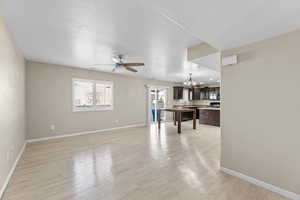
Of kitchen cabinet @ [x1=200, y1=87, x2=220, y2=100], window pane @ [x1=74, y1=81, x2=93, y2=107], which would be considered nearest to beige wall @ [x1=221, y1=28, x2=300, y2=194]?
window pane @ [x1=74, y1=81, x2=93, y2=107]

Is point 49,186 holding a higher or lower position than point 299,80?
lower

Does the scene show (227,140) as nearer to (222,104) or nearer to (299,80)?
(222,104)

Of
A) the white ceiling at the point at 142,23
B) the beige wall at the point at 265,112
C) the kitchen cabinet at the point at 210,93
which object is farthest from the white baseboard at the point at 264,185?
the kitchen cabinet at the point at 210,93

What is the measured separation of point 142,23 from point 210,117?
614 cm

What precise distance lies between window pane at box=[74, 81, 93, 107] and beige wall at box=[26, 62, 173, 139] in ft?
0.78

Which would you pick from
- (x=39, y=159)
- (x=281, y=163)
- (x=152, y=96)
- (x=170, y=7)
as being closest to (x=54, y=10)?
(x=170, y=7)

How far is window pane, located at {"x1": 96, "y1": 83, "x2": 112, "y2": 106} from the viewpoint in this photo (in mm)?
5535

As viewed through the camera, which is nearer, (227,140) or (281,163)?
(281,163)

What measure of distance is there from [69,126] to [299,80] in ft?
18.3

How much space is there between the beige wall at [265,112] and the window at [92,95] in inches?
176

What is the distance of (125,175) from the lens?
90.4 inches

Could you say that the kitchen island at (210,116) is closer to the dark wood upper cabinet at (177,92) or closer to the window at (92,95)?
the dark wood upper cabinet at (177,92)

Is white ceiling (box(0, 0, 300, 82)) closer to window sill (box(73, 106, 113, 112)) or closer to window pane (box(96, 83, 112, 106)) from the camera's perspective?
window sill (box(73, 106, 113, 112))

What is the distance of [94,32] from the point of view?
2344mm
